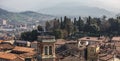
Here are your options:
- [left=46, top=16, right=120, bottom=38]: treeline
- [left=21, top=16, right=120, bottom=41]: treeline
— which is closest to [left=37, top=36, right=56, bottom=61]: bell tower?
[left=21, top=16, right=120, bottom=41]: treeline

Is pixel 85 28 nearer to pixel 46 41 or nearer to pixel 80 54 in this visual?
pixel 80 54

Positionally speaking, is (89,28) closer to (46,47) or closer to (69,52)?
(69,52)

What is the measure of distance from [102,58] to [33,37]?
23436 mm

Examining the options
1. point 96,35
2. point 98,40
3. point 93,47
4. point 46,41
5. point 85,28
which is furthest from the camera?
point 85,28

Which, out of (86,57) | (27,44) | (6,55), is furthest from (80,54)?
(27,44)

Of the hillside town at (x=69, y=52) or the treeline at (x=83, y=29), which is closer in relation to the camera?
the hillside town at (x=69, y=52)

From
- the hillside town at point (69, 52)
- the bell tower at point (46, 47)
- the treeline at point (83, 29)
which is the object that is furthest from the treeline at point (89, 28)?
the bell tower at point (46, 47)

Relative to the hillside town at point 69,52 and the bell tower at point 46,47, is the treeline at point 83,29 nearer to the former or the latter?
the hillside town at point 69,52

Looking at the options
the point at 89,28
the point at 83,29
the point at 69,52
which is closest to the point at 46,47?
the point at 69,52

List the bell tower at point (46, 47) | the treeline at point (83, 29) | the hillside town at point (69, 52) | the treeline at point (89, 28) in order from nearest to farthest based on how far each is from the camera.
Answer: the bell tower at point (46, 47) < the hillside town at point (69, 52) < the treeline at point (83, 29) < the treeline at point (89, 28)

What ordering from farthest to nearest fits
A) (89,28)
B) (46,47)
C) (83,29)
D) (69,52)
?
(83,29), (89,28), (69,52), (46,47)

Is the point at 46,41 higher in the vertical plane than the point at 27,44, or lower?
higher

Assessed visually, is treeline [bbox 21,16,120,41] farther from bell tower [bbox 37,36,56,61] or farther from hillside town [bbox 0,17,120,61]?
bell tower [bbox 37,36,56,61]

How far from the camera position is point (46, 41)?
2081 cm
